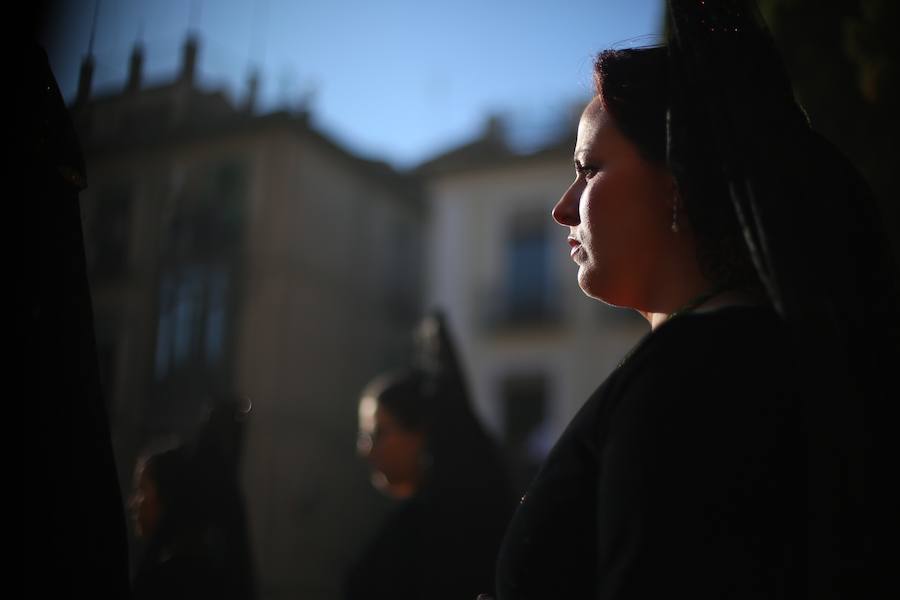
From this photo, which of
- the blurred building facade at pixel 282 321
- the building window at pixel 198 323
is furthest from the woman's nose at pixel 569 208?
the building window at pixel 198 323

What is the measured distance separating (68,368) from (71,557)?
0.27m

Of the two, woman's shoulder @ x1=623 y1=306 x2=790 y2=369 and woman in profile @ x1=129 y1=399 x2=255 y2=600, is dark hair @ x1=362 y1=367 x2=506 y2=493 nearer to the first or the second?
woman in profile @ x1=129 y1=399 x2=255 y2=600

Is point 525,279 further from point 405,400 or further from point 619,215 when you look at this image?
point 619,215

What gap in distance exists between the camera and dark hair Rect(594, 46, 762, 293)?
4.60 feet

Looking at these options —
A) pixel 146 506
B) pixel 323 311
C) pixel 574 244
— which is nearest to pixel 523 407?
pixel 323 311

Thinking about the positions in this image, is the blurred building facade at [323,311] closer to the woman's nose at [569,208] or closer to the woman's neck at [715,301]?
the woman's nose at [569,208]

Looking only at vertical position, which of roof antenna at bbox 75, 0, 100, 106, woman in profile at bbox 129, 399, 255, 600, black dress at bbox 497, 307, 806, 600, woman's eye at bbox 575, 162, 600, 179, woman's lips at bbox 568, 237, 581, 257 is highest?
roof antenna at bbox 75, 0, 100, 106

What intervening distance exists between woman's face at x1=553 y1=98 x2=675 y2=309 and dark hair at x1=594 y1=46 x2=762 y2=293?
0.09 ft

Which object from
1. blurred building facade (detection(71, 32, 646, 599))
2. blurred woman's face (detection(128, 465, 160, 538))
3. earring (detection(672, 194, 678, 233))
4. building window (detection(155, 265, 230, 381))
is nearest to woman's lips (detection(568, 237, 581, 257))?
earring (detection(672, 194, 678, 233))

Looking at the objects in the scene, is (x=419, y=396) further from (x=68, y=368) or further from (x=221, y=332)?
(x=221, y=332)

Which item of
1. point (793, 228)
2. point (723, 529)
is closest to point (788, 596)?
point (723, 529)

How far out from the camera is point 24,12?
5.33 ft

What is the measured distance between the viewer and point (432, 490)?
12.4 ft

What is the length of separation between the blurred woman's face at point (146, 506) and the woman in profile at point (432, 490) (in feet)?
3.05
